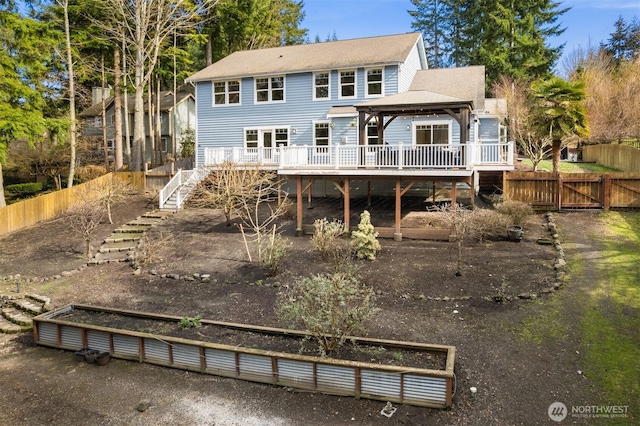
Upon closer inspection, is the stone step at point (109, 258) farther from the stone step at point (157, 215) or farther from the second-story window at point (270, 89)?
the second-story window at point (270, 89)

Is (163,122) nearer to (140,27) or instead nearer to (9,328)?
(140,27)

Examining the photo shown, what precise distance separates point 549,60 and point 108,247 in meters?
35.1

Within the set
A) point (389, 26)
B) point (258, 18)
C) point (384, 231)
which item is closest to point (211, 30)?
point (258, 18)

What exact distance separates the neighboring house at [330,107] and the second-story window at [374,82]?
50 mm

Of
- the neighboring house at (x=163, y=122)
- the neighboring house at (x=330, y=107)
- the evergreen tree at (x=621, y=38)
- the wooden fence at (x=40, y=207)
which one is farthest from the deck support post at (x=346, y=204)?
the evergreen tree at (x=621, y=38)

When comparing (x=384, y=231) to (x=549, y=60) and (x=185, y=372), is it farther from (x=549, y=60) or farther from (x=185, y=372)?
(x=549, y=60)

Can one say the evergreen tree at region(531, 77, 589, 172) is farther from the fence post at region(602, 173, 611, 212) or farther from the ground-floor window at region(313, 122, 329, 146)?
the ground-floor window at region(313, 122, 329, 146)

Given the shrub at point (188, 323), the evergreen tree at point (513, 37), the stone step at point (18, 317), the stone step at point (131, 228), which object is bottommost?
the stone step at point (18, 317)

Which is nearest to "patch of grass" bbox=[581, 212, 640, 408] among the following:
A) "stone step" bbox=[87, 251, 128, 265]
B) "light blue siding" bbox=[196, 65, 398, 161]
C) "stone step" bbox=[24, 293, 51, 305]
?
"stone step" bbox=[24, 293, 51, 305]

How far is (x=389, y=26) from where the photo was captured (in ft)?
186

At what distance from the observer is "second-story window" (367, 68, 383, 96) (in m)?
22.0

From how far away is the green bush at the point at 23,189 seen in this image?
28.0 metres

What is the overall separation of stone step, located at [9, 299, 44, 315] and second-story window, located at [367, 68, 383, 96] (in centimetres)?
1671

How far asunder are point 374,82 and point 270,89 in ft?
18.8
